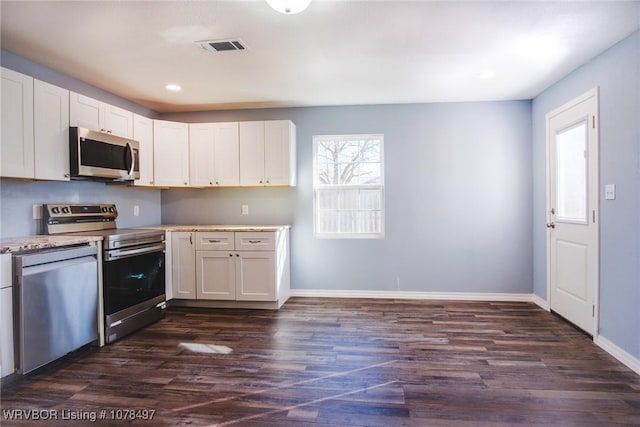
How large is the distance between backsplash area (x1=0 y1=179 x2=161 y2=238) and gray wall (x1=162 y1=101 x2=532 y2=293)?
4.41 ft

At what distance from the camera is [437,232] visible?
4242mm

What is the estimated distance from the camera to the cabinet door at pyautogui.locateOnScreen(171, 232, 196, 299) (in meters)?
3.93

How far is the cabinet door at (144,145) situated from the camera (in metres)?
3.75

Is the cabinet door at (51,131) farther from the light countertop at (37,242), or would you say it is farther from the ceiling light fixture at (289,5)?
the ceiling light fixture at (289,5)

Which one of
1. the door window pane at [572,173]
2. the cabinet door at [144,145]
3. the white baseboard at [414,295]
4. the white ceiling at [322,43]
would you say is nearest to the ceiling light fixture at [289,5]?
the white ceiling at [322,43]

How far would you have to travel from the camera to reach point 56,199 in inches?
122

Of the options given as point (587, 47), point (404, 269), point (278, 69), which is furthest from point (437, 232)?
point (278, 69)

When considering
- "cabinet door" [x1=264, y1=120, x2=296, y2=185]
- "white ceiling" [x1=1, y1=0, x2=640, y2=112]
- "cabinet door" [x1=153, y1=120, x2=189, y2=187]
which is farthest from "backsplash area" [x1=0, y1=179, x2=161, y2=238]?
"cabinet door" [x1=264, y1=120, x2=296, y2=185]

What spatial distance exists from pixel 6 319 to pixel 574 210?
4509mm

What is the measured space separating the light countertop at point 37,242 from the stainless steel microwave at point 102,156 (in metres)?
0.60

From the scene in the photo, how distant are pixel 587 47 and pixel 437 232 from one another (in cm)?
225

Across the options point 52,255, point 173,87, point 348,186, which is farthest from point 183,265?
point 348,186

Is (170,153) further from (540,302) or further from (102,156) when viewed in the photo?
(540,302)

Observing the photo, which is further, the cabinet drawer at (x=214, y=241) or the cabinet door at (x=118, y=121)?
the cabinet drawer at (x=214, y=241)
